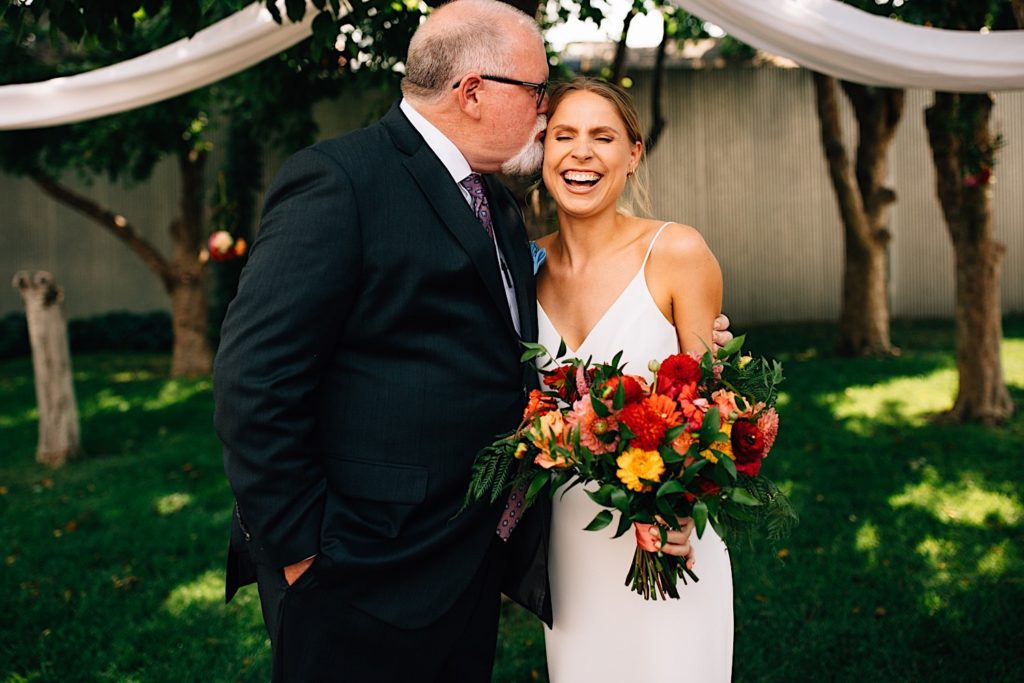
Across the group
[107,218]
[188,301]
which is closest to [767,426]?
[188,301]

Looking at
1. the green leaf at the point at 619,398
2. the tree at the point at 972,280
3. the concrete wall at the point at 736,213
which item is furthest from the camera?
the concrete wall at the point at 736,213

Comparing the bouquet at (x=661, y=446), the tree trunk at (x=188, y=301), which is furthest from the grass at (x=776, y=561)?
the tree trunk at (x=188, y=301)

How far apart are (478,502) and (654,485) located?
549mm

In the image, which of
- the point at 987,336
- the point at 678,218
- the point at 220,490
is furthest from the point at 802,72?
the point at 220,490

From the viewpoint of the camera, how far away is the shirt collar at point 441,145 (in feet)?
7.74

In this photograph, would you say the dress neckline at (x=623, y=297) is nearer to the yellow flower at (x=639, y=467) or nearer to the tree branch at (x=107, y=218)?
the yellow flower at (x=639, y=467)

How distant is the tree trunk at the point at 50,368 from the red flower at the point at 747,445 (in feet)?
23.0

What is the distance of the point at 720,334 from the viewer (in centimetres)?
266

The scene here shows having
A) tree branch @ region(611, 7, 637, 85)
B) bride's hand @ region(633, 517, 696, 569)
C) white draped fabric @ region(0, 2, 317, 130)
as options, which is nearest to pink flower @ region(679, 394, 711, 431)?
bride's hand @ region(633, 517, 696, 569)

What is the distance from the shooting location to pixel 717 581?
260 cm

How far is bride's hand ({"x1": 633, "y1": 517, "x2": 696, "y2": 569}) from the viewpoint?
2.10 meters

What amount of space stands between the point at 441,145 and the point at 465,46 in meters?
0.27

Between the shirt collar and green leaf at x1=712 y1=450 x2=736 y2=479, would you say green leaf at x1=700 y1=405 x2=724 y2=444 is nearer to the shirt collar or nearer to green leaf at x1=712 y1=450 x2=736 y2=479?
green leaf at x1=712 y1=450 x2=736 y2=479

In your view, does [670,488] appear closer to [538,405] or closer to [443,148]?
[538,405]
